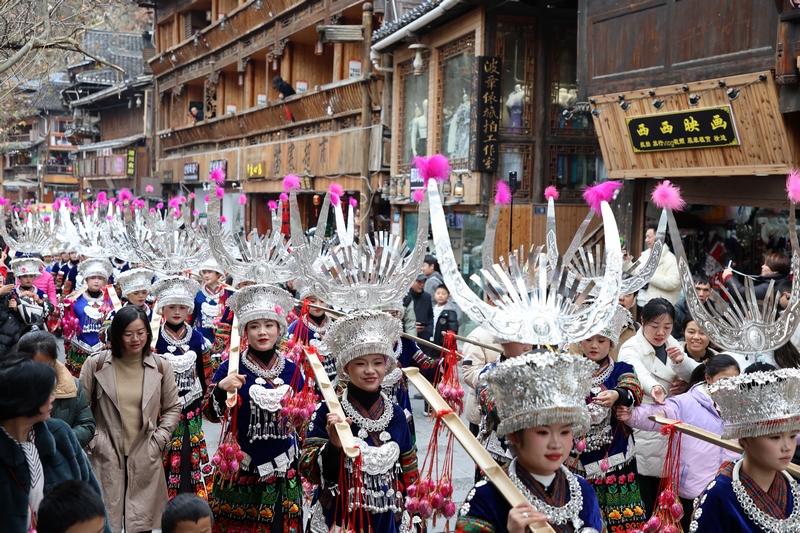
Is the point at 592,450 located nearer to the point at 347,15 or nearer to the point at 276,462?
the point at 276,462

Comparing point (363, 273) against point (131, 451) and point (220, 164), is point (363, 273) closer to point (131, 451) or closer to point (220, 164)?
point (131, 451)

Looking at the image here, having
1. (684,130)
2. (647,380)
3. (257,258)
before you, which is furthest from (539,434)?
(684,130)

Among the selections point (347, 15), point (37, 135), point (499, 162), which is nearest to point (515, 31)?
point (499, 162)

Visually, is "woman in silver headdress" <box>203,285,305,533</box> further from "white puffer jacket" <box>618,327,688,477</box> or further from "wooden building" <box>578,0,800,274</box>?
"wooden building" <box>578,0,800,274</box>

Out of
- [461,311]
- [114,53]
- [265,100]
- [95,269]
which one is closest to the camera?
[95,269]

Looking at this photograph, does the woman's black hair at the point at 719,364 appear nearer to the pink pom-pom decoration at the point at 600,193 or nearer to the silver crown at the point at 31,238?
the pink pom-pom decoration at the point at 600,193

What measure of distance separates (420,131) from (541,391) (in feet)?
47.6

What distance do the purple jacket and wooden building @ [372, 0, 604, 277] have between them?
914cm

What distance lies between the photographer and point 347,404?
15.6 ft

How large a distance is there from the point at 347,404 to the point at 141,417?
5.81 feet

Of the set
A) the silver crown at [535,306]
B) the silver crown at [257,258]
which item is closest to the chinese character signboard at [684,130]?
the silver crown at [257,258]

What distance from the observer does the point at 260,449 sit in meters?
5.61

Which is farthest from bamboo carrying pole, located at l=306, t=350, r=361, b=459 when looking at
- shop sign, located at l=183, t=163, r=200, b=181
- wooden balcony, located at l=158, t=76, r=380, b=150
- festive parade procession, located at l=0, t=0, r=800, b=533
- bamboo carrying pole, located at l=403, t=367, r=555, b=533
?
shop sign, located at l=183, t=163, r=200, b=181

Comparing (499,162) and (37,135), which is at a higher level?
(37,135)
